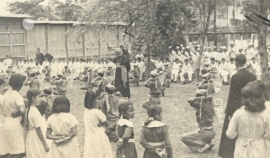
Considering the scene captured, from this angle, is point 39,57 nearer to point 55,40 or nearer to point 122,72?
point 55,40

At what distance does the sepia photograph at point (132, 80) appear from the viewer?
2.61 meters

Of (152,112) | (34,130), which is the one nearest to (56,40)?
(34,130)

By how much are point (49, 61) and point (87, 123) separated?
9.05ft

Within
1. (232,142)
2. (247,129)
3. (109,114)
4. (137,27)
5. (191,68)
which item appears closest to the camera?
(247,129)

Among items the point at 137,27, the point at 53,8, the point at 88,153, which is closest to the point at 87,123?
the point at 88,153

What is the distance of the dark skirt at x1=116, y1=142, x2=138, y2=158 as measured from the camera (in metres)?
2.69

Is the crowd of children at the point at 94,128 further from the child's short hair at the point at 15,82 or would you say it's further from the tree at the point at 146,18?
the tree at the point at 146,18

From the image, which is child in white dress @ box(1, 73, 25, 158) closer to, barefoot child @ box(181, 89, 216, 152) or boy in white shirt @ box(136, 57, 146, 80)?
barefoot child @ box(181, 89, 216, 152)

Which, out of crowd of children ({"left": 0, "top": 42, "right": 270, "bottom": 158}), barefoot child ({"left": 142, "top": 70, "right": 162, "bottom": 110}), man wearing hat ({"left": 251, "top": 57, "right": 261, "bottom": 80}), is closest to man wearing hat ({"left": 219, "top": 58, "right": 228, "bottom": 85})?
man wearing hat ({"left": 251, "top": 57, "right": 261, "bottom": 80})

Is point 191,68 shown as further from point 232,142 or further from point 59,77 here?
point 232,142

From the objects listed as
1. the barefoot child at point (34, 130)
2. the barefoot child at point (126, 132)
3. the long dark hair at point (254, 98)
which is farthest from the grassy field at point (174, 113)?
the long dark hair at point (254, 98)

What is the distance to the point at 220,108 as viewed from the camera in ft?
15.8

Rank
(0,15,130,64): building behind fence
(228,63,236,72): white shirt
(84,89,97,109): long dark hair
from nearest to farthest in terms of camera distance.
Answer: (84,89,97,109): long dark hair, (0,15,130,64): building behind fence, (228,63,236,72): white shirt

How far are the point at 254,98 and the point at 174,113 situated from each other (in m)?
2.64
